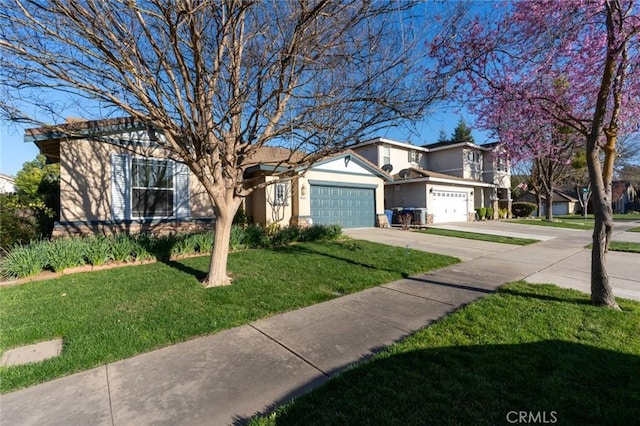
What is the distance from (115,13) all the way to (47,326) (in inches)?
185

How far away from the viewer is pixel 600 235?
4.93 meters

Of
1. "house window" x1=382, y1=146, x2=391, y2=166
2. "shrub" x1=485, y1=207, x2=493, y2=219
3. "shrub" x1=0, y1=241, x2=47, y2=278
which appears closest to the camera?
→ "shrub" x1=0, y1=241, x2=47, y2=278

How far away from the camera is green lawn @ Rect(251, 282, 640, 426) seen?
2.44 m

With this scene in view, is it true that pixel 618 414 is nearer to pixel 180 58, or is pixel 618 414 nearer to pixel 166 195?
pixel 180 58

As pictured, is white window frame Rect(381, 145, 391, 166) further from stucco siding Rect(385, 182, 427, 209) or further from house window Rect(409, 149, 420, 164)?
house window Rect(409, 149, 420, 164)

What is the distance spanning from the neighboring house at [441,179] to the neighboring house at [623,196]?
33035 millimetres

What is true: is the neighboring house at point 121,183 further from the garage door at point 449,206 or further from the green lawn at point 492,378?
the garage door at point 449,206

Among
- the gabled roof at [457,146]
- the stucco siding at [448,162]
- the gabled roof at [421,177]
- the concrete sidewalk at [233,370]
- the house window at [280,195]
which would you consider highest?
the gabled roof at [457,146]

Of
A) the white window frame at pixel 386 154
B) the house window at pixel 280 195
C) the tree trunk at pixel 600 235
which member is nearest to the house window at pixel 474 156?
the white window frame at pixel 386 154

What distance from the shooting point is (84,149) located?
962 cm

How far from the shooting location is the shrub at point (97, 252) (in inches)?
292

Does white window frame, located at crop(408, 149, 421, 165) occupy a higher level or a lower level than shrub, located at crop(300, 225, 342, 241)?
higher

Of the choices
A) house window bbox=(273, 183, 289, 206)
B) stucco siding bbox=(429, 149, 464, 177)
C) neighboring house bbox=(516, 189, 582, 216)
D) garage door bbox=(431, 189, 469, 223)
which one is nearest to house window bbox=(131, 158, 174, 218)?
house window bbox=(273, 183, 289, 206)

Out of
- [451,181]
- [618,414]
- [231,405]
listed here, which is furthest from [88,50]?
[451,181]
